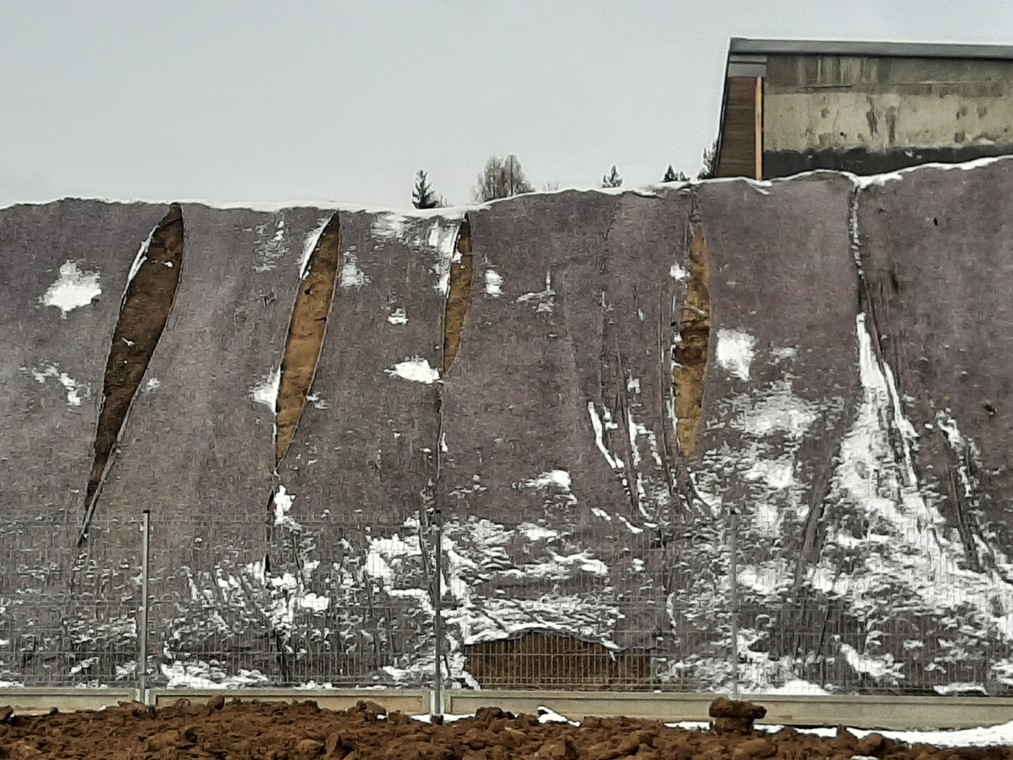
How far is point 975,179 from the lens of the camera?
1328 cm

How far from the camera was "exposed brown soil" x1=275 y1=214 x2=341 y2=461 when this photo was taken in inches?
525

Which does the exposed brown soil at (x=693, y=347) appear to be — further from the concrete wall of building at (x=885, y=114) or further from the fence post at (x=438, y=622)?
the concrete wall of building at (x=885, y=114)

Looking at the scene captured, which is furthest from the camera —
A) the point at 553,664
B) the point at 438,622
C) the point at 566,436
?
the point at 566,436

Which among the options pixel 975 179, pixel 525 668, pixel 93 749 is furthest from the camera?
pixel 975 179

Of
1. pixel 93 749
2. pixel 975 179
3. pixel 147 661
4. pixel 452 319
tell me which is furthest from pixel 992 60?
pixel 93 749

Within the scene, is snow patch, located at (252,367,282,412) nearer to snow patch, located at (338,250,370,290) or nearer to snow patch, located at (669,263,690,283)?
snow patch, located at (338,250,370,290)

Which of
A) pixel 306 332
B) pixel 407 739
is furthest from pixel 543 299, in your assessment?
pixel 407 739

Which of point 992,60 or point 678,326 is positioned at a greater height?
point 992,60

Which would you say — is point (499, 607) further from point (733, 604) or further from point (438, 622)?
point (733, 604)

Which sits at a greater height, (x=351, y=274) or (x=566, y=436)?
(x=351, y=274)

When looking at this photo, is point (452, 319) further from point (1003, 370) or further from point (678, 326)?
point (1003, 370)

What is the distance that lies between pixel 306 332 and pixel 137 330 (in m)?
1.77

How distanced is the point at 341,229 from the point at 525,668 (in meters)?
5.14

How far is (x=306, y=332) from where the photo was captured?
45.3ft
